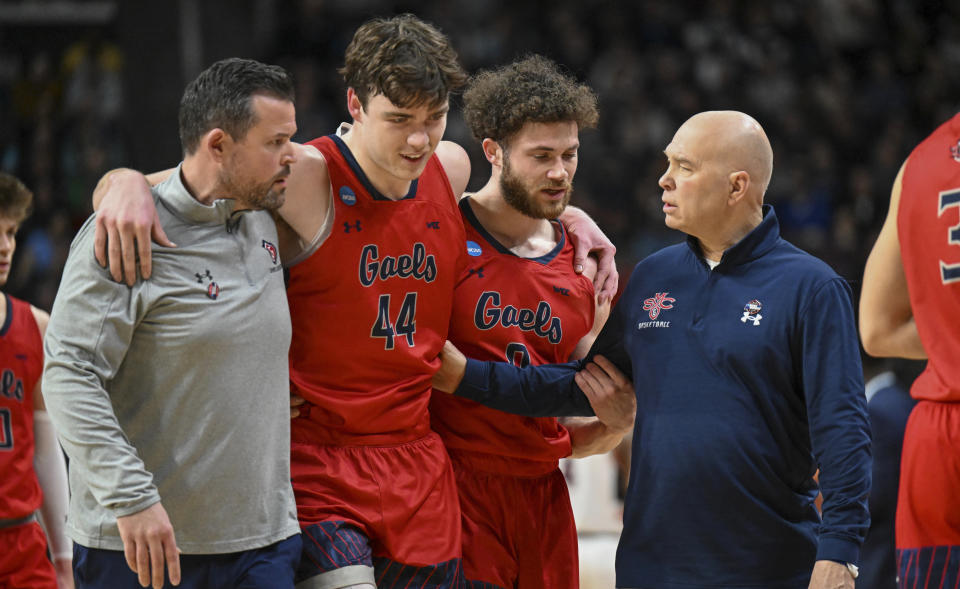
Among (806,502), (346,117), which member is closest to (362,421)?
(806,502)

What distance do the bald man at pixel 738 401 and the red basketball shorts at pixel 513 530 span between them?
737 mm

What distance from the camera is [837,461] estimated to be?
3.56 meters

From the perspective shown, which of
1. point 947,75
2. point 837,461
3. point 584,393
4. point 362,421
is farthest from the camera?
point 947,75

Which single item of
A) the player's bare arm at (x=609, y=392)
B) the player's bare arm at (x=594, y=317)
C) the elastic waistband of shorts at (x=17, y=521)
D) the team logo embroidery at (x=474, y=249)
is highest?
the team logo embroidery at (x=474, y=249)

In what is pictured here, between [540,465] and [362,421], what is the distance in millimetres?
960

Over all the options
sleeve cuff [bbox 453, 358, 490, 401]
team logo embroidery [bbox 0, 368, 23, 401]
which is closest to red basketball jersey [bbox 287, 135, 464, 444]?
sleeve cuff [bbox 453, 358, 490, 401]

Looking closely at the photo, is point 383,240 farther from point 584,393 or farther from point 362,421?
point 584,393

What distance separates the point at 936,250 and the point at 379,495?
2051 millimetres

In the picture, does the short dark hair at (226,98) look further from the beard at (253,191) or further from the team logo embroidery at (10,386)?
the team logo embroidery at (10,386)

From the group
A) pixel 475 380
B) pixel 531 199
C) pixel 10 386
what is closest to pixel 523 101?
pixel 531 199

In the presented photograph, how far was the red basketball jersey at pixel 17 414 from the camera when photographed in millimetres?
5230

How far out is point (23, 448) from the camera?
532 cm

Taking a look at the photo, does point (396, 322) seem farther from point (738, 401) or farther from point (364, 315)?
point (738, 401)

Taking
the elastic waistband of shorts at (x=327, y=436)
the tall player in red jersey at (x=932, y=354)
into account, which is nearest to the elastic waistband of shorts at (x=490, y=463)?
the elastic waistband of shorts at (x=327, y=436)
